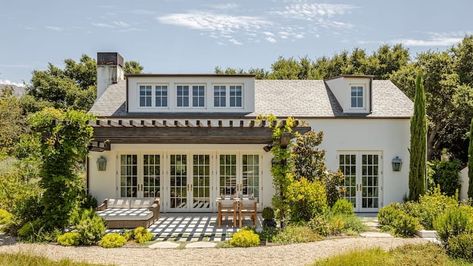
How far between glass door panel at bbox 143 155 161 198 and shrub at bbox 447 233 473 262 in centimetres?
1122

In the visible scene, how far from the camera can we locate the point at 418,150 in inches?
655

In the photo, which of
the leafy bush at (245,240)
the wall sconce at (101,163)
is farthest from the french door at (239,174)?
the leafy bush at (245,240)

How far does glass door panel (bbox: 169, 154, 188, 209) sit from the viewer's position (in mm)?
17359

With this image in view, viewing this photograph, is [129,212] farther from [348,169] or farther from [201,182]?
[348,169]

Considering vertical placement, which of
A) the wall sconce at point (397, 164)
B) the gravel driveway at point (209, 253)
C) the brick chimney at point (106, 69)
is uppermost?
the brick chimney at point (106, 69)

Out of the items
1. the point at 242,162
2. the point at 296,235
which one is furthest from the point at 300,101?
the point at 296,235

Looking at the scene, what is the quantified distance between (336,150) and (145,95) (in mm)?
8595

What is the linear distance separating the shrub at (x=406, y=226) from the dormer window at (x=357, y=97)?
648cm

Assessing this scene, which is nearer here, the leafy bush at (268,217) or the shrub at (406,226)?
the shrub at (406,226)

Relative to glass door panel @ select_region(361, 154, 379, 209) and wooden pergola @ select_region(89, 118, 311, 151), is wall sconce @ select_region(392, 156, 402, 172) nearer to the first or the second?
glass door panel @ select_region(361, 154, 379, 209)

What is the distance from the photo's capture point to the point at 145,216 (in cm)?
1355

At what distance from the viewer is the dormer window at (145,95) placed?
59.7ft

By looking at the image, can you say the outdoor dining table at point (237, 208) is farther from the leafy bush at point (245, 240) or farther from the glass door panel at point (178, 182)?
the glass door panel at point (178, 182)

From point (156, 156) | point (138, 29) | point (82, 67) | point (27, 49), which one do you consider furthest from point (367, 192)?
point (82, 67)
